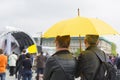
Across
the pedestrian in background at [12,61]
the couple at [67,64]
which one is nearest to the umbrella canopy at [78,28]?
the couple at [67,64]

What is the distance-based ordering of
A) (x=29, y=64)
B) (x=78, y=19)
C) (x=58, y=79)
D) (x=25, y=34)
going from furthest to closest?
(x=25, y=34) → (x=29, y=64) → (x=78, y=19) → (x=58, y=79)

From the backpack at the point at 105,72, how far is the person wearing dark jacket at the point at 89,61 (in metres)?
0.05

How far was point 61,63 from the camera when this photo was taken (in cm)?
624

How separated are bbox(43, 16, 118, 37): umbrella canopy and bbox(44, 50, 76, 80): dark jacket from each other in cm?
59

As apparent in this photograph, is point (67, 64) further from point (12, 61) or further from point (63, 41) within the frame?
point (12, 61)

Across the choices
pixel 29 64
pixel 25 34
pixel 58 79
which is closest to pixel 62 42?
pixel 58 79

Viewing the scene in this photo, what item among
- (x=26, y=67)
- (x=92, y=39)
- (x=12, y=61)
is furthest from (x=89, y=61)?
(x=12, y=61)

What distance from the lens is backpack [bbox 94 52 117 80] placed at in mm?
6391

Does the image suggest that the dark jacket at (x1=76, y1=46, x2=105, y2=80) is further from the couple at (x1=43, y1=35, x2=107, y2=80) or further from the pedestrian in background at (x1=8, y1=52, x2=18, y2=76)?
the pedestrian in background at (x1=8, y1=52, x2=18, y2=76)

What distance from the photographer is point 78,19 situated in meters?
7.07

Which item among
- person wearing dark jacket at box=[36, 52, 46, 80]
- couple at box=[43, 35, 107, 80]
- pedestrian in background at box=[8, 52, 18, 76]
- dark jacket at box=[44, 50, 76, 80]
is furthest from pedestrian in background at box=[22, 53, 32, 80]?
dark jacket at box=[44, 50, 76, 80]

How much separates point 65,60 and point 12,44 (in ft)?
156

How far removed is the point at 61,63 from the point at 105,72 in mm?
645

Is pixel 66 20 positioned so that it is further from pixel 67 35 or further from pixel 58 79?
pixel 58 79
